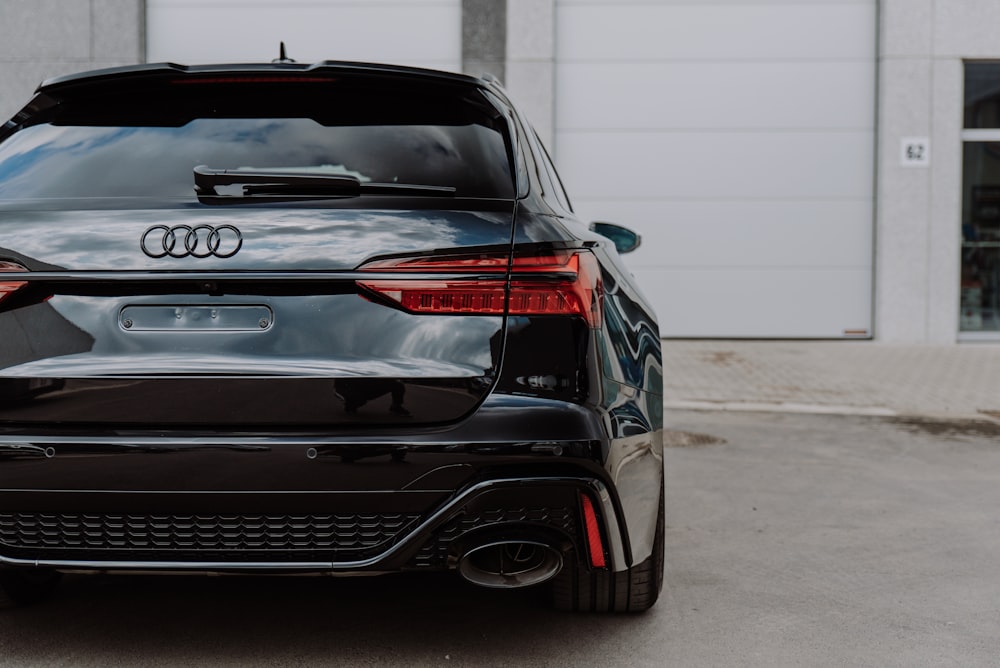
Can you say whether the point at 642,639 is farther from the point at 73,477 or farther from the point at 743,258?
the point at 743,258

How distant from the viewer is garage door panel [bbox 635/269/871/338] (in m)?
13.0

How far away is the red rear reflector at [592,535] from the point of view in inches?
95.7

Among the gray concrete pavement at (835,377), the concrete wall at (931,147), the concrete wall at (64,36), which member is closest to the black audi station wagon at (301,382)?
the gray concrete pavement at (835,377)

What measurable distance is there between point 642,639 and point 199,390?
4.80ft

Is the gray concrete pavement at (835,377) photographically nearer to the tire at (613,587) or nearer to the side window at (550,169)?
the side window at (550,169)

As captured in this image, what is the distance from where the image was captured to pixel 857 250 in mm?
13109

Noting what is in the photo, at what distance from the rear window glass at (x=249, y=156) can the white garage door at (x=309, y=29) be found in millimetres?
10799

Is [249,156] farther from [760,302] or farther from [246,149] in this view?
[760,302]

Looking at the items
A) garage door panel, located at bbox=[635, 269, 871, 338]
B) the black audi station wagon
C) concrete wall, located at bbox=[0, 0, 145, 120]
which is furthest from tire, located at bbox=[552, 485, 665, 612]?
concrete wall, located at bbox=[0, 0, 145, 120]

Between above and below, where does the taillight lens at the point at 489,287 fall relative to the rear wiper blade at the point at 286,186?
below

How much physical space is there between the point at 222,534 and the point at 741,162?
11472 mm

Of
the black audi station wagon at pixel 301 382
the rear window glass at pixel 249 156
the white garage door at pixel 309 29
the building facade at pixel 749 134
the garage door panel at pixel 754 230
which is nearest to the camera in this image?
the black audi station wagon at pixel 301 382

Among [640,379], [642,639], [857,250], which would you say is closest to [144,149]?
[640,379]

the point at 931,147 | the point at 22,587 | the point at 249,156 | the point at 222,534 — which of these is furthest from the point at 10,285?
the point at 931,147
